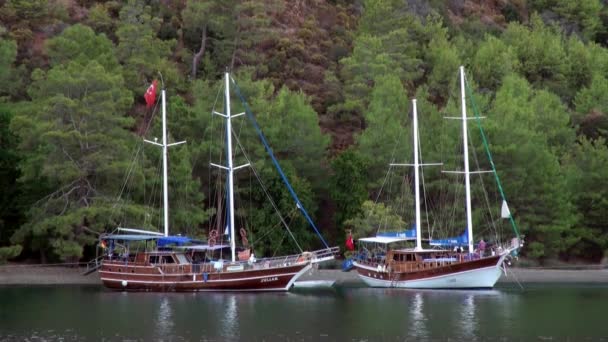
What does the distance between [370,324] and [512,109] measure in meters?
40.7

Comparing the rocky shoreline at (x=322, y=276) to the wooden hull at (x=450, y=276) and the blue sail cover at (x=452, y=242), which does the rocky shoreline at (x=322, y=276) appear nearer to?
the wooden hull at (x=450, y=276)

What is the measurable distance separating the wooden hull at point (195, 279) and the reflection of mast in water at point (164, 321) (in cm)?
643

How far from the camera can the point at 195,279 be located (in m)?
69.8

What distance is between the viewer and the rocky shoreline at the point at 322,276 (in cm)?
7575

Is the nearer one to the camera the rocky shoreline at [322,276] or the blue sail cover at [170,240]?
the blue sail cover at [170,240]

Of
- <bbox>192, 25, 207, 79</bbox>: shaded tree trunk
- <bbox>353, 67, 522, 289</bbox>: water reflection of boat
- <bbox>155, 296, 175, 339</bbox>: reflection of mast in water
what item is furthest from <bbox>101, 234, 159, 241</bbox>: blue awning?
<bbox>192, 25, 207, 79</bbox>: shaded tree trunk

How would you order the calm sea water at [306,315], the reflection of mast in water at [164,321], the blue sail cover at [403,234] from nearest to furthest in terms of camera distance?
the calm sea water at [306,315], the reflection of mast in water at [164,321], the blue sail cover at [403,234]

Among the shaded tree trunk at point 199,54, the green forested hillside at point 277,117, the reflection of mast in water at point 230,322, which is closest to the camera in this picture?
the reflection of mast in water at point 230,322

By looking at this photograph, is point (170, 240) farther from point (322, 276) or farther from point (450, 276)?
point (450, 276)

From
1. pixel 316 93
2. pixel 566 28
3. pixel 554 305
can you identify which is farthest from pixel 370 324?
pixel 566 28

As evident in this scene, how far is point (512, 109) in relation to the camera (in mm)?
88500

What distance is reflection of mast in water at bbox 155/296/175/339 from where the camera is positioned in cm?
4897

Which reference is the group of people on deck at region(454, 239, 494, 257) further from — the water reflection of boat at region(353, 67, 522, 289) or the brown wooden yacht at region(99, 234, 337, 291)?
the brown wooden yacht at region(99, 234, 337, 291)

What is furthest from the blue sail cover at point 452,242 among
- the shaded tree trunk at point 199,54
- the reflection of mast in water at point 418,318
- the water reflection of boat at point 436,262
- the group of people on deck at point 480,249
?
the shaded tree trunk at point 199,54
